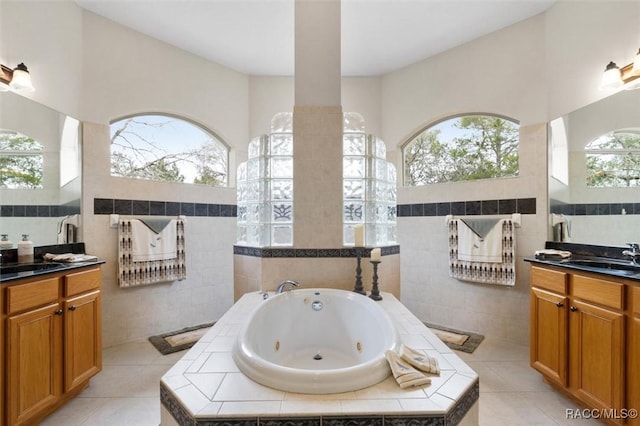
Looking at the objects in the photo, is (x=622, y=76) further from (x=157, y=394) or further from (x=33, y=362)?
(x=33, y=362)

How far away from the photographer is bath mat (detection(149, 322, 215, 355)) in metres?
2.56

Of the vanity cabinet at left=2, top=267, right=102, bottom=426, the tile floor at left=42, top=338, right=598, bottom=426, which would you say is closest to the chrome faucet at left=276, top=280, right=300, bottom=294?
the tile floor at left=42, top=338, right=598, bottom=426

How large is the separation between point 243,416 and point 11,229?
210 centimetres

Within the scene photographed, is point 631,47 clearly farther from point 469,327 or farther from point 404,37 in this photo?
point 469,327

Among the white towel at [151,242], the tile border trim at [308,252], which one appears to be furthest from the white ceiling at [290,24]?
the tile border trim at [308,252]

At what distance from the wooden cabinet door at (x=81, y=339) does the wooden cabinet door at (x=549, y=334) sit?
3.08m

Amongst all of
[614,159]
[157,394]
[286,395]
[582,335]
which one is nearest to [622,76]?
[614,159]

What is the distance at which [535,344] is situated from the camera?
203cm

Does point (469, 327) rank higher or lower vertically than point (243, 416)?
lower

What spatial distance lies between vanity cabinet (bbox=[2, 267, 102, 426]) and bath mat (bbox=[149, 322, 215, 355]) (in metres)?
0.61

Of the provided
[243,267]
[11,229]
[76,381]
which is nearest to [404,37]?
[243,267]

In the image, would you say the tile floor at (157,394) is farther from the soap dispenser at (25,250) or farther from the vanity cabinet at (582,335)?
the soap dispenser at (25,250)

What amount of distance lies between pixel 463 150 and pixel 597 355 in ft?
7.07

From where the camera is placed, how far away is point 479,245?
276 cm
